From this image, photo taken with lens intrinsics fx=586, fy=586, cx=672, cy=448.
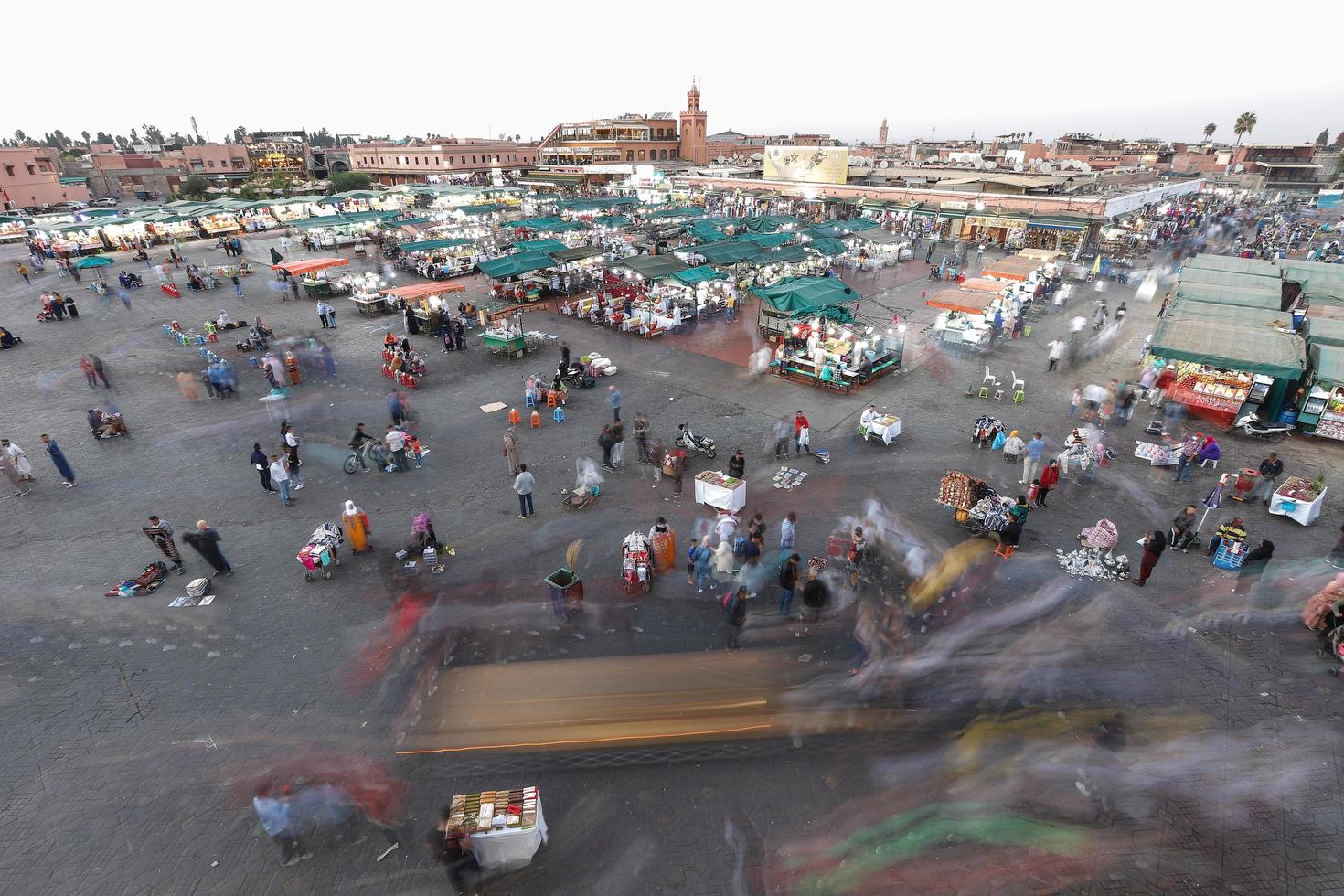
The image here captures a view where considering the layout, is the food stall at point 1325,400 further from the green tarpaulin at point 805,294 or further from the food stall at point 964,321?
the green tarpaulin at point 805,294

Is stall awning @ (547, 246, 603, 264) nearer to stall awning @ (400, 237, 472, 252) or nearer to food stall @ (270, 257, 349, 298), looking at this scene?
stall awning @ (400, 237, 472, 252)

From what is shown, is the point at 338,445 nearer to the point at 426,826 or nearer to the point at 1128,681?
the point at 426,826

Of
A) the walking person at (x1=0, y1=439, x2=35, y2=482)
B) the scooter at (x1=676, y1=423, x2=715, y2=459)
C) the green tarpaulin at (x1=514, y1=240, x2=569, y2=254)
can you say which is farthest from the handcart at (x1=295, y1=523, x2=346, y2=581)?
the green tarpaulin at (x1=514, y1=240, x2=569, y2=254)

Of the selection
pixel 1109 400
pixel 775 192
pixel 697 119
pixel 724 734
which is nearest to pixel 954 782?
pixel 724 734

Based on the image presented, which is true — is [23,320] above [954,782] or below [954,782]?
above

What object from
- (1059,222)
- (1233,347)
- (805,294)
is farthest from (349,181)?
(1233,347)

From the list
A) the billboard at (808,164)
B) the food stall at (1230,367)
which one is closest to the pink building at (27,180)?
the billboard at (808,164)
